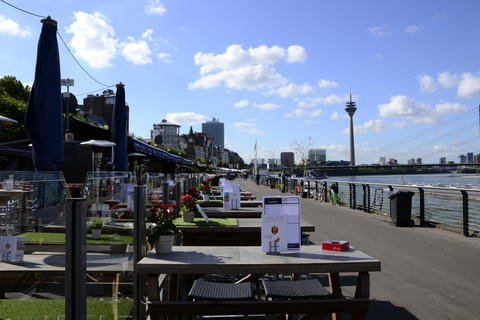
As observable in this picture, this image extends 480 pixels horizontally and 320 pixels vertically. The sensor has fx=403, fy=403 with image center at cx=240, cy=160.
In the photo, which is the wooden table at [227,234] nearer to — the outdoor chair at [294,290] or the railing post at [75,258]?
the outdoor chair at [294,290]

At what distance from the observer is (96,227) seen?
10.8ft

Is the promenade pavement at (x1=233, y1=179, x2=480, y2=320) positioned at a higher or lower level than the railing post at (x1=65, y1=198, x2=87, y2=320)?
lower

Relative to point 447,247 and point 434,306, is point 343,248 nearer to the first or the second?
Result: point 434,306

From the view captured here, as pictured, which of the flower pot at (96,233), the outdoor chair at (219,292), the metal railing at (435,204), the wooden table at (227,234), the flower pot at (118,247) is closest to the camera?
the outdoor chair at (219,292)

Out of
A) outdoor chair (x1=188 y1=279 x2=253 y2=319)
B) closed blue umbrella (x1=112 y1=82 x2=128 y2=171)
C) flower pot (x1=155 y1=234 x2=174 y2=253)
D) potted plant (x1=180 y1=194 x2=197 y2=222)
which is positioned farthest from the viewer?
closed blue umbrella (x1=112 y1=82 x2=128 y2=171)

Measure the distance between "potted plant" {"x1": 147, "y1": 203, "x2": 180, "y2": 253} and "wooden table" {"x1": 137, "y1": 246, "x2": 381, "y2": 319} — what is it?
101mm

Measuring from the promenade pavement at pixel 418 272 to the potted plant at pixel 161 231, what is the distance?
240 cm

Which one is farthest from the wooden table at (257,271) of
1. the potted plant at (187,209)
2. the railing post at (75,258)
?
the potted plant at (187,209)

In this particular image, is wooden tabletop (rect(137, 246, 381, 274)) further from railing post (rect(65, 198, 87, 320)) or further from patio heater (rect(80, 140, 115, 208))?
patio heater (rect(80, 140, 115, 208))

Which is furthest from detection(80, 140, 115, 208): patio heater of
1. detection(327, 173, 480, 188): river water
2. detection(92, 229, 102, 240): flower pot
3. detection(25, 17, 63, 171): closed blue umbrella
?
detection(327, 173, 480, 188): river water

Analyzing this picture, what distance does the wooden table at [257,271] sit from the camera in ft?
9.21

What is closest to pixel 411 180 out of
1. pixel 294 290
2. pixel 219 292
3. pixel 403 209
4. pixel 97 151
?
pixel 403 209

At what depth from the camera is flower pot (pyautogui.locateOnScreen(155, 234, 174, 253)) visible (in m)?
3.24

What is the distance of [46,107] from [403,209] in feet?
31.2
